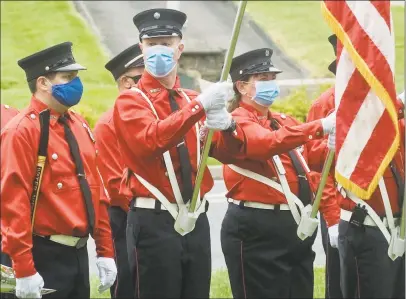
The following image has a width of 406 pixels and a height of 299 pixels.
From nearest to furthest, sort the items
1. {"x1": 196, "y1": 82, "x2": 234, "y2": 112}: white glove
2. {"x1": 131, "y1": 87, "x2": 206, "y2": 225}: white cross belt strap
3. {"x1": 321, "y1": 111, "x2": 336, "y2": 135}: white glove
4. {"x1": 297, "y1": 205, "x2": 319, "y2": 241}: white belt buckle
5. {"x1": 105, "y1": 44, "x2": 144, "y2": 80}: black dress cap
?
{"x1": 196, "y1": 82, "x2": 234, "y2": 112}: white glove → {"x1": 131, "y1": 87, "x2": 206, "y2": 225}: white cross belt strap → {"x1": 321, "y1": 111, "x2": 336, "y2": 135}: white glove → {"x1": 297, "y1": 205, "x2": 319, "y2": 241}: white belt buckle → {"x1": 105, "y1": 44, "x2": 144, "y2": 80}: black dress cap

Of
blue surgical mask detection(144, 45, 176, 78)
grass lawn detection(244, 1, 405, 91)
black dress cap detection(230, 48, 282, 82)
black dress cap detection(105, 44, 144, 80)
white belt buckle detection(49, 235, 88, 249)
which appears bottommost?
white belt buckle detection(49, 235, 88, 249)

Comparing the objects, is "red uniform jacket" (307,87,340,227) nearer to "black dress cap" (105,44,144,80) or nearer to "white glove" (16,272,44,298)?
"black dress cap" (105,44,144,80)

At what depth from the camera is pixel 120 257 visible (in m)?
8.54

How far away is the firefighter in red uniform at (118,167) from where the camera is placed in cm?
841

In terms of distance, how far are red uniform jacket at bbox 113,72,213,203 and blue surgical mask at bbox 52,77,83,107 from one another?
351mm

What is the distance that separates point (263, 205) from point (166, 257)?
1016 mm

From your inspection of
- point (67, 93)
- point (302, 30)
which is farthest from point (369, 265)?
point (302, 30)

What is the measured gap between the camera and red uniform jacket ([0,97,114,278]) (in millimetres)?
6273

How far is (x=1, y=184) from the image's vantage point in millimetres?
6312

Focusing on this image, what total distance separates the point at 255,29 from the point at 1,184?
81.2ft

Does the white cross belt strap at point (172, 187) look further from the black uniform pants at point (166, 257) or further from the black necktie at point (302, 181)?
the black necktie at point (302, 181)

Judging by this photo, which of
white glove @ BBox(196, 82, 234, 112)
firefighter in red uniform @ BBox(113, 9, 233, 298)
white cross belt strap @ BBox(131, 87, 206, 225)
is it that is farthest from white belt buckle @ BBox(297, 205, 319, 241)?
white glove @ BBox(196, 82, 234, 112)

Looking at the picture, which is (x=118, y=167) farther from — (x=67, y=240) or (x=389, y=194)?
(x=389, y=194)

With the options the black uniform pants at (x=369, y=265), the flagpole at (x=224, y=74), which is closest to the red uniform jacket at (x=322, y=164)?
the black uniform pants at (x=369, y=265)
